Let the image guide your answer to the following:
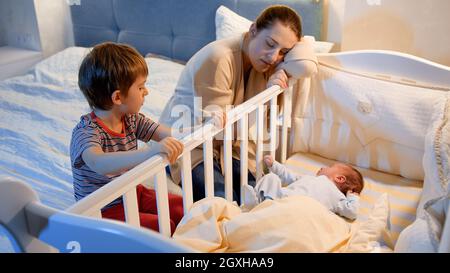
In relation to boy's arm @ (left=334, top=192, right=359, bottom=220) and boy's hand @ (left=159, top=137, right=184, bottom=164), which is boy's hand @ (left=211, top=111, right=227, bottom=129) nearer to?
boy's hand @ (left=159, top=137, right=184, bottom=164)

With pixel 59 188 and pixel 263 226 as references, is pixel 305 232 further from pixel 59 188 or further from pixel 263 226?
pixel 59 188

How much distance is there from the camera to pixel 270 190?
4.07 ft

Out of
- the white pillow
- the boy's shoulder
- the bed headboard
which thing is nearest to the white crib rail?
the boy's shoulder

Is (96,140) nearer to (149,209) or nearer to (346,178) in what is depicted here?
(149,209)

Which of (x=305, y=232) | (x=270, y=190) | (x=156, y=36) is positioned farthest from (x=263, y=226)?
(x=156, y=36)

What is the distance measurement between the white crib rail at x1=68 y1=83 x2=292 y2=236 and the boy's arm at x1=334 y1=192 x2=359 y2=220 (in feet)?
1.00

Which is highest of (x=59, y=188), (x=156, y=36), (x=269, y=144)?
(x=156, y=36)

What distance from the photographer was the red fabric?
1.14m

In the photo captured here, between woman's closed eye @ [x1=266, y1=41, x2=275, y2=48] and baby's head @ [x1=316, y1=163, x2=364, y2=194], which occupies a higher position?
woman's closed eye @ [x1=266, y1=41, x2=275, y2=48]

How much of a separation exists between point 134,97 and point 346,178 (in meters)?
0.73

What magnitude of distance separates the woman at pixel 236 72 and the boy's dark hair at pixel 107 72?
286 millimetres

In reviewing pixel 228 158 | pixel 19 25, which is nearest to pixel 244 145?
pixel 228 158

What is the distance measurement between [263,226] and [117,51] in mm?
550
